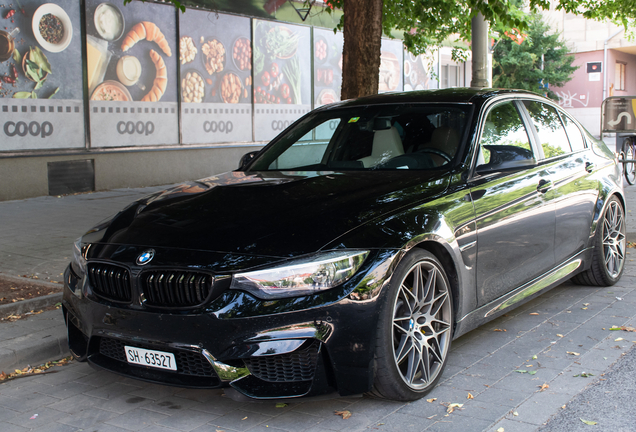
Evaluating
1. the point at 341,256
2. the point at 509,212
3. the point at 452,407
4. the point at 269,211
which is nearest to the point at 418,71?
the point at 509,212

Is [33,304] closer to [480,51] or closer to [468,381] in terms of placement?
[468,381]

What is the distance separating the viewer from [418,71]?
21.5m

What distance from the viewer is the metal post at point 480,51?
374 inches

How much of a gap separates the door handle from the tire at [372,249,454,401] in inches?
53.9

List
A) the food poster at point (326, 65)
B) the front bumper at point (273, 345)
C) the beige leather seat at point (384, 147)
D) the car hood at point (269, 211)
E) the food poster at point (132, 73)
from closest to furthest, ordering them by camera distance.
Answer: the front bumper at point (273, 345) → the car hood at point (269, 211) → the beige leather seat at point (384, 147) → the food poster at point (132, 73) → the food poster at point (326, 65)

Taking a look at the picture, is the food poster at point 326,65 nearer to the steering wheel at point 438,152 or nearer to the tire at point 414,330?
the steering wheel at point 438,152

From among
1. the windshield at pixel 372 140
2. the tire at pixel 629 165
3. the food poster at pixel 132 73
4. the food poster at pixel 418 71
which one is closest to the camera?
the windshield at pixel 372 140

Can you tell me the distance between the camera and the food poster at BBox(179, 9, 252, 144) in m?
14.0

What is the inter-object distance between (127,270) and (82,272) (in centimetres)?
42

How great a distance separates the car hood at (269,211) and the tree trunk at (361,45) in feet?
12.0

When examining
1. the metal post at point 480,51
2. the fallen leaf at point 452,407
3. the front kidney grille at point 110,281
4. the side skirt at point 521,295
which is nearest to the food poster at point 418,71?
the metal post at point 480,51

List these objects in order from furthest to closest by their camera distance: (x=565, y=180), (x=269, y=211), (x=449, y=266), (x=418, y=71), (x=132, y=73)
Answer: (x=418, y=71)
(x=132, y=73)
(x=565, y=180)
(x=449, y=266)
(x=269, y=211)

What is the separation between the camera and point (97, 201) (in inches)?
444

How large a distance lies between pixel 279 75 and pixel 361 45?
29.0 ft
